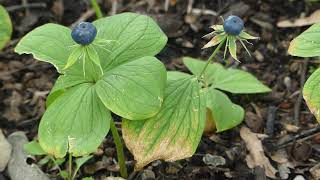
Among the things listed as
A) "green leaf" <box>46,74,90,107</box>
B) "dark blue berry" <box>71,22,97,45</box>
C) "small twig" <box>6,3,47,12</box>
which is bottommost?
"small twig" <box>6,3,47,12</box>

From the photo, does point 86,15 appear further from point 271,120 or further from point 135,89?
point 135,89

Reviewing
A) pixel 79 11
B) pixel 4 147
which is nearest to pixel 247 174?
pixel 4 147

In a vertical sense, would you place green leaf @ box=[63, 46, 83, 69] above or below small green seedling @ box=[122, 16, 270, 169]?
above

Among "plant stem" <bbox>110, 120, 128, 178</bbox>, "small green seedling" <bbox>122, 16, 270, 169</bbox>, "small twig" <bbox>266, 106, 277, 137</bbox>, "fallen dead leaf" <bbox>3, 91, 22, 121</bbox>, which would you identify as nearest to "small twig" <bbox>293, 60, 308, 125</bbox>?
"small twig" <bbox>266, 106, 277, 137</bbox>

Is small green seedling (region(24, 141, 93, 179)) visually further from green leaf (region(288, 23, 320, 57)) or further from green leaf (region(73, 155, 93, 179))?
green leaf (region(288, 23, 320, 57))

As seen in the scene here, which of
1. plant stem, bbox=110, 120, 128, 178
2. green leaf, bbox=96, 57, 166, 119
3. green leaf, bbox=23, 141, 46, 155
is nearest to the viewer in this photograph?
green leaf, bbox=96, 57, 166, 119

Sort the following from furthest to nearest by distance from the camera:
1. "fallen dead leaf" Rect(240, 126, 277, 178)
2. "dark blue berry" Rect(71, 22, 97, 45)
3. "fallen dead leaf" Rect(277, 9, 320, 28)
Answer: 1. "fallen dead leaf" Rect(277, 9, 320, 28)
2. "fallen dead leaf" Rect(240, 126, 277, 178)
3. "dark blue berry" Rect(71, 22, 97, 45)
